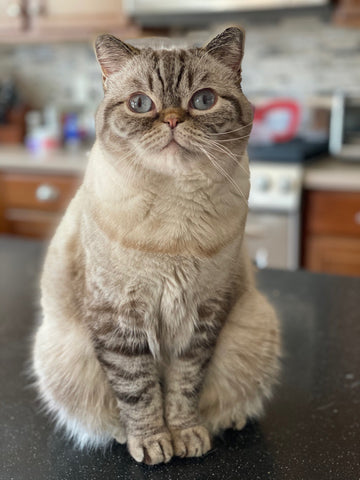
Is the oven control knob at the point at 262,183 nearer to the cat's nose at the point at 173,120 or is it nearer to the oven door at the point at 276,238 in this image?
the oven door at the point at 276,238

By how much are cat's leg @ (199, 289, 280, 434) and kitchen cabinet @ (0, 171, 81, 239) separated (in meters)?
1.93

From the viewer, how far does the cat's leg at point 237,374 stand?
0.86 m

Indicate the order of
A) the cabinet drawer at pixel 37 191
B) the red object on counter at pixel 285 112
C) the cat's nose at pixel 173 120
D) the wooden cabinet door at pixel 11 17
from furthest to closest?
the wooden cabinet door at pixel 11 17
the red object on counter at pixel 285 112
the cabinet drawer at pixel 37 191
the cat's nose at pixel 173 120

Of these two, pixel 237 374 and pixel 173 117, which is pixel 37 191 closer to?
pixel 237 374

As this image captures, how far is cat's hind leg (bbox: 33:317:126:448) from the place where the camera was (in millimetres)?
822

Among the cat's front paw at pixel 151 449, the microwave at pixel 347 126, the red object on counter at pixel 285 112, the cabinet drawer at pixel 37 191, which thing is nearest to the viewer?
the cat's front paw at pixel 151 449

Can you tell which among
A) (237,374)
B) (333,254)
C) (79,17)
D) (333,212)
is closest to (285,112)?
(333,212)

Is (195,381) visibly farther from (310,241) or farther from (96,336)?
(310,241)

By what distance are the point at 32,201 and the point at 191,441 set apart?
2205 mm

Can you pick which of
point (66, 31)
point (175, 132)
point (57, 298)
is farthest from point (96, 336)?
point (66, 31)

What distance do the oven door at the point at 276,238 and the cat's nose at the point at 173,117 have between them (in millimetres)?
1717

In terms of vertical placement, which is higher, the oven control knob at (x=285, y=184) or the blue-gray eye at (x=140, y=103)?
the blue-gray eye at (x=140, y=103)

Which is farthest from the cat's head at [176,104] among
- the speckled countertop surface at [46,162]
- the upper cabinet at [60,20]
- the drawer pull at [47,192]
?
the upper cabinet at [60,20]

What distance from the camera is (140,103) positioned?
68cm
